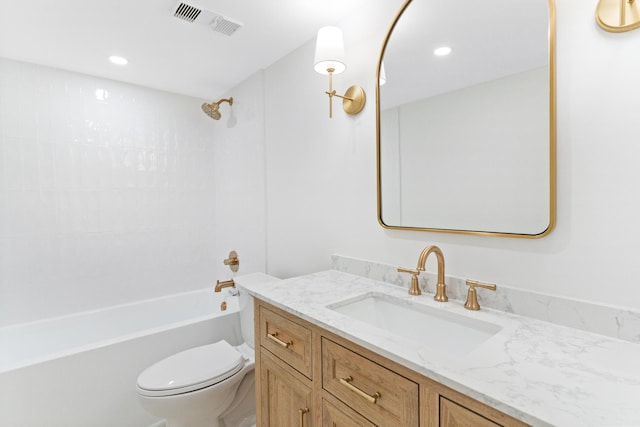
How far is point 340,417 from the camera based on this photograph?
38.0 inches

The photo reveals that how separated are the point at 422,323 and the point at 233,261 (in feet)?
5.92

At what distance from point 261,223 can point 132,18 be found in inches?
56.3

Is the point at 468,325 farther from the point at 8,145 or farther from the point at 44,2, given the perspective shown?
the point at 8,145

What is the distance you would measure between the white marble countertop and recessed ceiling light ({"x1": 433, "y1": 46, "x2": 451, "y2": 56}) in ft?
3.22

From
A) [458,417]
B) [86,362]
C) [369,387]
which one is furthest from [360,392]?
[86,362]

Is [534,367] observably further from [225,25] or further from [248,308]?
[225,25]

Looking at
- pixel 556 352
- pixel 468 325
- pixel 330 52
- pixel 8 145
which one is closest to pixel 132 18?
pixel 330 52

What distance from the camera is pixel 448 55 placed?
124 cm

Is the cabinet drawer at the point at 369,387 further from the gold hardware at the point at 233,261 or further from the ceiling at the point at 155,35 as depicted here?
the gold hardware at the point at 233,261

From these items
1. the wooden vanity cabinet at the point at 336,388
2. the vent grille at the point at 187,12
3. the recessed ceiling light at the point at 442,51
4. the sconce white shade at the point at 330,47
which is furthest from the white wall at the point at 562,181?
the vent grille at the point at 187,12

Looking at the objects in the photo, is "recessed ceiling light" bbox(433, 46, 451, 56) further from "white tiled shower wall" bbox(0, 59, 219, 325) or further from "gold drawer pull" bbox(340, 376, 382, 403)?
"white tiled shower wall" bbox(0, 59, 219, 325)

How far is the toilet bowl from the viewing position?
147 centimetres

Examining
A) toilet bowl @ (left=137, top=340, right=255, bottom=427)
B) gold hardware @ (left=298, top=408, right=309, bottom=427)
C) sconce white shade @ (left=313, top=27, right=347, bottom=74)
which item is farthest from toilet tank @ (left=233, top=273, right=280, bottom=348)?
sconce white shade @ (left=313, top=27, right=347, bottom=74)

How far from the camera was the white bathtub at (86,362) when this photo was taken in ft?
5.30
